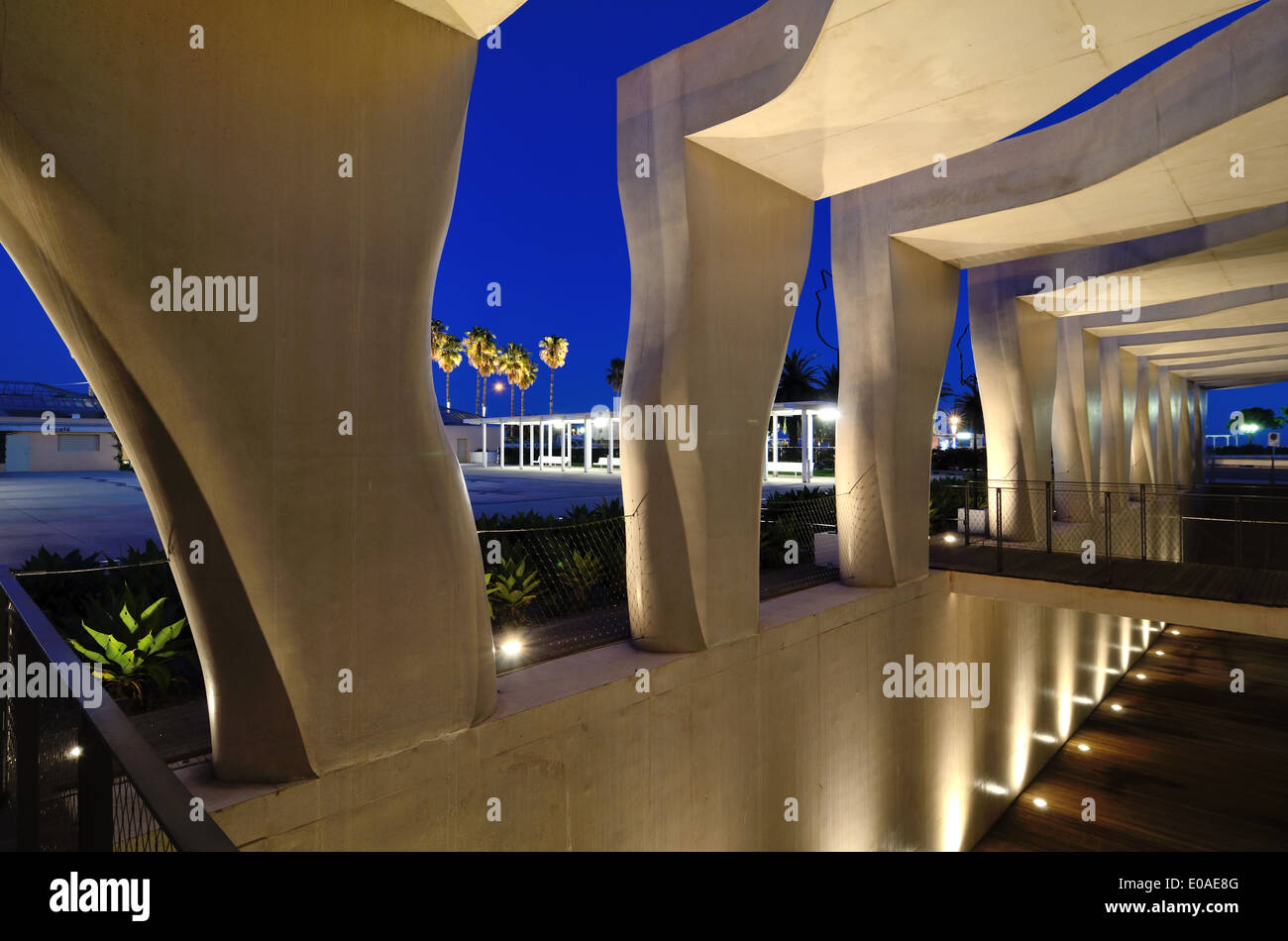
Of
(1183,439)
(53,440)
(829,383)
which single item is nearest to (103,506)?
(53,440)

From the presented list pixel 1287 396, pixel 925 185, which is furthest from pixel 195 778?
pixel 1287 396

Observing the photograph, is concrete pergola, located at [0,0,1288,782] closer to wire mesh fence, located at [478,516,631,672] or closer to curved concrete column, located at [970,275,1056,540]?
wire mesh fence, located at [478,516,631,672]

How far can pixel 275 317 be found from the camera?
143 inches

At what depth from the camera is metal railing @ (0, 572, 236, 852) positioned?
1258mm

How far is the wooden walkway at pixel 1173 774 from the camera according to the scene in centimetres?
1016

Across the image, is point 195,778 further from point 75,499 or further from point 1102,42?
point 75,499

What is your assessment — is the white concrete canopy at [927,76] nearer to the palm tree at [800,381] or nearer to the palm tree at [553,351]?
the palm tree at [800,381]

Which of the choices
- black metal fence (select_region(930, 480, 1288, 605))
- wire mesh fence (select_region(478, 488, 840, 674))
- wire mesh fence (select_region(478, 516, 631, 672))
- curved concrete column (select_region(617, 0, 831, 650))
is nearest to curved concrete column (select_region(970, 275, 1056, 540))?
black metal fence (select_region(930, 480, 1288, 605))

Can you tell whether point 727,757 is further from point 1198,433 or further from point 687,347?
point 1198,433

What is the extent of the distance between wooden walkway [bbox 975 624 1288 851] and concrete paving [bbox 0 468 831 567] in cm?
1006

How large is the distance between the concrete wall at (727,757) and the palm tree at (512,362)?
124 ft

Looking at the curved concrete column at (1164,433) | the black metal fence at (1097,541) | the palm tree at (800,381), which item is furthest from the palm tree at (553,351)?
the black metal fence at (1097,541)

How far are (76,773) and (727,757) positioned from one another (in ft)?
17.2

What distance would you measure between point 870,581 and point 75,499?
19326 millimetres
